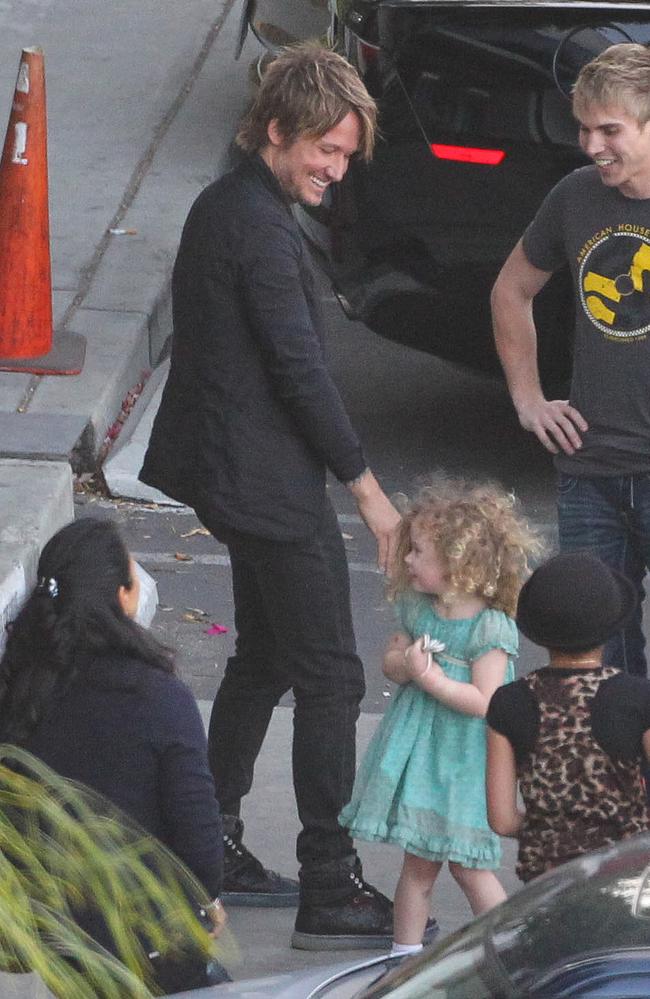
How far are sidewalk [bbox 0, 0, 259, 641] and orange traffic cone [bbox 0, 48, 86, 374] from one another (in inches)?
4.5

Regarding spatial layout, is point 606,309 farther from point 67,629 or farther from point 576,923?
point 576,923

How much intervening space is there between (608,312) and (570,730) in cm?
115

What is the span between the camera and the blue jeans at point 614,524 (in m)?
4.17

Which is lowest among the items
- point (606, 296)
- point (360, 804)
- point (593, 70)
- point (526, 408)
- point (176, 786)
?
point (360, 804)

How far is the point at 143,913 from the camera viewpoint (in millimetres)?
2053

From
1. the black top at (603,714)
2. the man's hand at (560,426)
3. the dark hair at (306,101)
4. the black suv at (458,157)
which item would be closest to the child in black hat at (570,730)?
the black top at (603,714)

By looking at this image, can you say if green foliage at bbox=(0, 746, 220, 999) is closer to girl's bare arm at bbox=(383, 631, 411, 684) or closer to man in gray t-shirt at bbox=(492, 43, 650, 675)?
girl's bare arm at bbox=(383, 631, 411, 684)

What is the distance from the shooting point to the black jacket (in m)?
3.86

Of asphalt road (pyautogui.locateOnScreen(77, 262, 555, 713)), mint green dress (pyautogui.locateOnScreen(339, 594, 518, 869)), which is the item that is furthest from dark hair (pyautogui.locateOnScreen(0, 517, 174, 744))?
asphalt road (pyautogui.locateOnScreen(77, 262, 555, 713))

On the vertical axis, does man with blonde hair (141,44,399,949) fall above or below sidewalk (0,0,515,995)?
above

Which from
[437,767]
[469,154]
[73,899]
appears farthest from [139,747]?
[469,154]

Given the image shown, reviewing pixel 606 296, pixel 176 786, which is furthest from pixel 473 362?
pixel 176 786

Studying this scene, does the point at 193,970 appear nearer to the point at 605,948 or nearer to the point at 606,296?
the point at 605,948

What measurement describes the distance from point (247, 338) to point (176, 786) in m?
1.08
